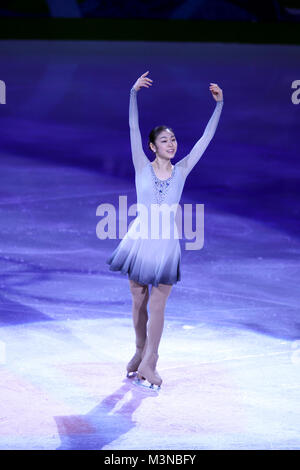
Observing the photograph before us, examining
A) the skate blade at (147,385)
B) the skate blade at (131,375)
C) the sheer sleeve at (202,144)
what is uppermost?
the sheer sleeve at (202,144)

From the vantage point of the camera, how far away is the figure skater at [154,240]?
13.7ft

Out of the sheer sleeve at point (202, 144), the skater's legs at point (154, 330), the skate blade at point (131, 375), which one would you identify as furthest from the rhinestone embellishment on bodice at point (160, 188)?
the skate blade at point (131, 375)

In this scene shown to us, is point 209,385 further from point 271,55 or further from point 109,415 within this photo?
point 271,55

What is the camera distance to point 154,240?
4.20 m

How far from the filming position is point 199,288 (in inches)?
228

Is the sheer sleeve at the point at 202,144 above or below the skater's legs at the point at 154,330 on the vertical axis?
above

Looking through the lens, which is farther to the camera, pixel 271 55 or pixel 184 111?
pixel 271 55

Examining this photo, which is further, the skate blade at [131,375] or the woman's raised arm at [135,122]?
the skate blade at [131,375]

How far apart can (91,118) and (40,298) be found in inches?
216

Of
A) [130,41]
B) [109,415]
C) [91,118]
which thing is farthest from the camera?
[130,41]

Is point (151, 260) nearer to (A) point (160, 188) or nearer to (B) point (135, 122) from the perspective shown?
(A) point (160, 188)

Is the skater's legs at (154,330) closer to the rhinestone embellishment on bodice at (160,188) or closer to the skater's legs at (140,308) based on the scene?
the skater's legs at (140,308)
